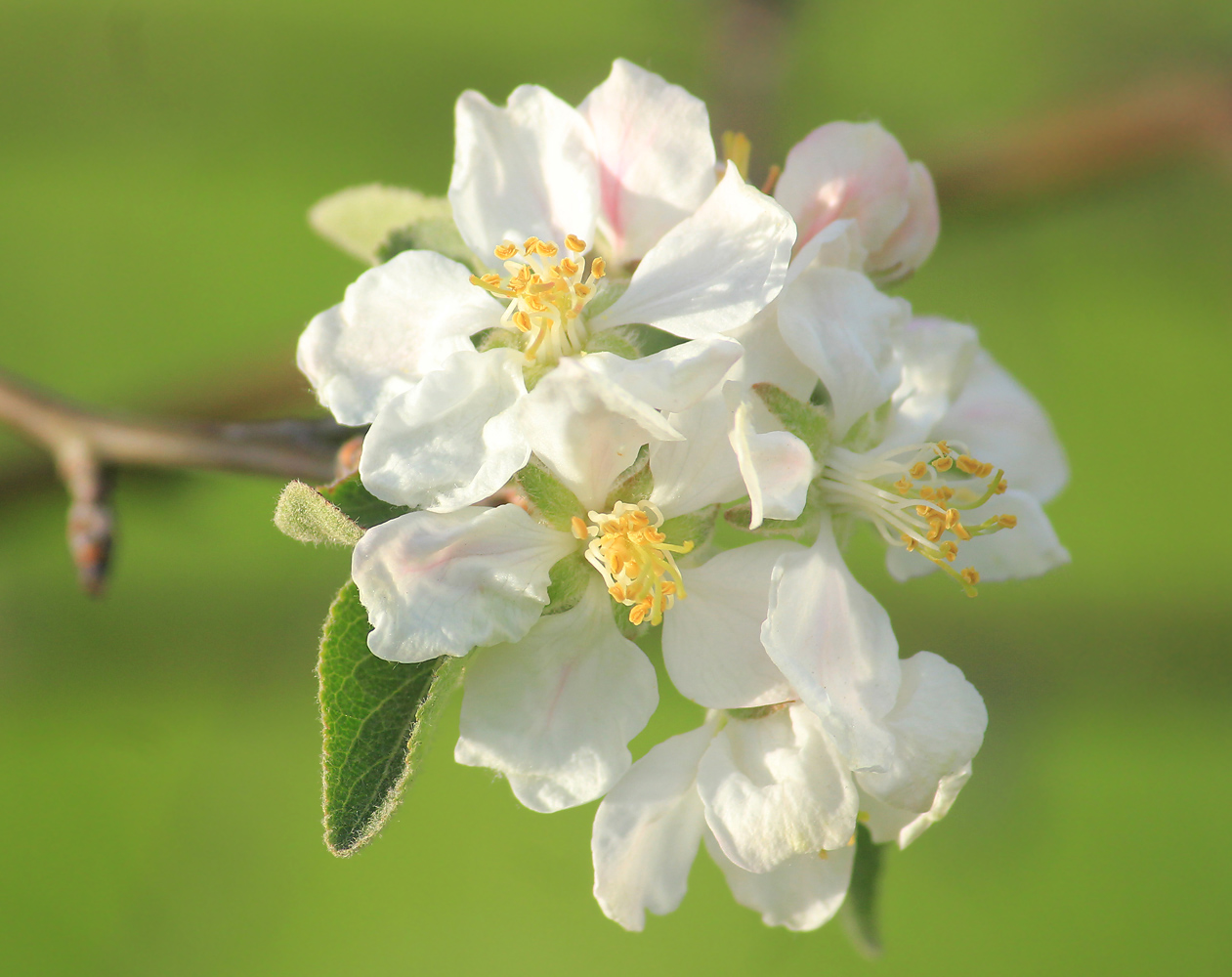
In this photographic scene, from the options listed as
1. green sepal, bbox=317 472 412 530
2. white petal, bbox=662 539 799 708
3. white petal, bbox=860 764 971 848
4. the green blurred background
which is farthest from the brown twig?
the green blurred background

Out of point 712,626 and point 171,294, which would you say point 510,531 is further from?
point 171,294

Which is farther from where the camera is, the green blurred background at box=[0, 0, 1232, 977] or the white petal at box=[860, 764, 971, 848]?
the green blurred background at box=[0, 0, 1232, 977]

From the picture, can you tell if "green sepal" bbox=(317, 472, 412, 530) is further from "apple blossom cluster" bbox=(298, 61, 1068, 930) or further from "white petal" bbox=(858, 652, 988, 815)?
"white petal" bbox=(858, 652, 988, 815)

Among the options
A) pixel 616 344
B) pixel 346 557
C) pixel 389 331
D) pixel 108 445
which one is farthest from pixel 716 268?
pixel 346 557

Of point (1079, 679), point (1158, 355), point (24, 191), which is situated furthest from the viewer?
point (1158, 355)

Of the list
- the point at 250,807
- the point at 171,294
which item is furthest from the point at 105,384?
the point at 250,807

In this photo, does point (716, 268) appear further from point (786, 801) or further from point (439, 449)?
point (786, 801)

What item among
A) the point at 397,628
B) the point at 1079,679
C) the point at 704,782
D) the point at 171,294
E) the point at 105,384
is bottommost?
the point at 1079,679
